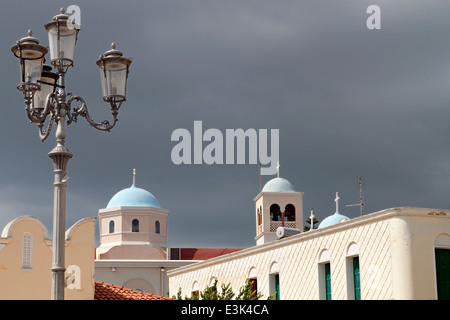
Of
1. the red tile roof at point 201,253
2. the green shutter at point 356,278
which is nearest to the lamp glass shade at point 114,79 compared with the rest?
the green shutter at point 356,278

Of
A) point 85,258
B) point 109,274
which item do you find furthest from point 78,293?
point 109,274

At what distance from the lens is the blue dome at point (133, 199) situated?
52.2 metres

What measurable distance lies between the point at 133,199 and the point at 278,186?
975 centimetres

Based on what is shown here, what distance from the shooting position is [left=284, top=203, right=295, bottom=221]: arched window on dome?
5066cm

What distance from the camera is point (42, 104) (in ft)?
45.2

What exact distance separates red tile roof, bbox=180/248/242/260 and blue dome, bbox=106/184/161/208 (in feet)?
12.6

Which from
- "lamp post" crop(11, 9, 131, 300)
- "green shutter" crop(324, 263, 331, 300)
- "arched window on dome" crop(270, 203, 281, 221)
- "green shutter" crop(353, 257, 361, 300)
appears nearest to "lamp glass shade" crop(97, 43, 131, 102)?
"lamp post" crop(11, 9, 131, 300)

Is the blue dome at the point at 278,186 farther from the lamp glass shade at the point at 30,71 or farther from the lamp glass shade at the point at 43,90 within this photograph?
the lamp glass shade at the point at 30,71

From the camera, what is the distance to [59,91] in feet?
41.0

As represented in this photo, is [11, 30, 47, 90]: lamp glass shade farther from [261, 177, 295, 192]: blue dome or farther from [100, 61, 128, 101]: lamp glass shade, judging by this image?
[261, 177, 295, 192]: blue dome

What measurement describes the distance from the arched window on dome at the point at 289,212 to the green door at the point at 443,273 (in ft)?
93.6
